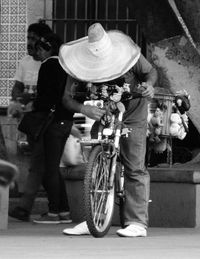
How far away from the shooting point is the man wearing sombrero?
8.48 m

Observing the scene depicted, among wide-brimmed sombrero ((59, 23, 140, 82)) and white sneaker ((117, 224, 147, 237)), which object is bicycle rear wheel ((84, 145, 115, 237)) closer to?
white sneaker ((117, 224, 147, 237))

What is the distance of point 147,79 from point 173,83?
97.1 inches

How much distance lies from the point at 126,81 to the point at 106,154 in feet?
2.10

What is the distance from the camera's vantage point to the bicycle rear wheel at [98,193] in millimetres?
8203

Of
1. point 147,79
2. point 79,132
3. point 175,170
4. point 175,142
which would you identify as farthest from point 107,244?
point 175,142

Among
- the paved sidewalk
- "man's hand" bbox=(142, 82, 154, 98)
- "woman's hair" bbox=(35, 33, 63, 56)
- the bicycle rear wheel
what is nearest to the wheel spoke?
the bicycle rear wheel

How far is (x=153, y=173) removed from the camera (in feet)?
33.9

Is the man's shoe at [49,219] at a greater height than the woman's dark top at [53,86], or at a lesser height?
lesser

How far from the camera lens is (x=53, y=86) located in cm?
1040

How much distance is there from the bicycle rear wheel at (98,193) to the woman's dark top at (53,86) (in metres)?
1.96

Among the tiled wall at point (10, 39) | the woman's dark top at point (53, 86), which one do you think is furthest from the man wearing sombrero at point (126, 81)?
the tiled wall at point (10, 39)

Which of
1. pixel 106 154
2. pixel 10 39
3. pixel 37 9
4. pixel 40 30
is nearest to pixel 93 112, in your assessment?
pixel 106 154

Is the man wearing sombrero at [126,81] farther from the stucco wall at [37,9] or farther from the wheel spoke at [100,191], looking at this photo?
the stucco wall at [37,9]

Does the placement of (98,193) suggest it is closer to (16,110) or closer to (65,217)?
(65,217)
